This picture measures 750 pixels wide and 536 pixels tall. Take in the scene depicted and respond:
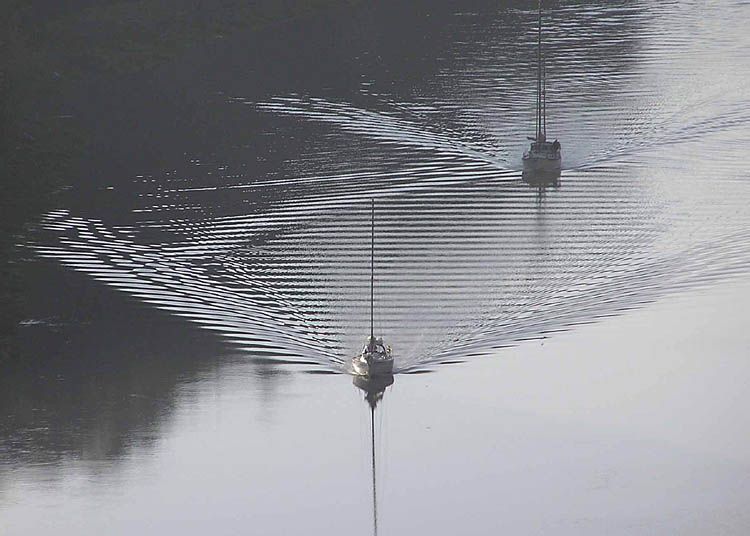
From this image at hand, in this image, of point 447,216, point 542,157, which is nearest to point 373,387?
point 447,216

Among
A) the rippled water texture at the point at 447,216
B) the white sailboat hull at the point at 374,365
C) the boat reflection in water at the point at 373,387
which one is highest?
the rippled water texture at the point at 447,216

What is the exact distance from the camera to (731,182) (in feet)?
123

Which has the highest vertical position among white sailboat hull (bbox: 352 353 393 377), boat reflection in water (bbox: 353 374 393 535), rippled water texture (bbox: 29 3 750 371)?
rippled water texture (bbox: 29 3 750 371)

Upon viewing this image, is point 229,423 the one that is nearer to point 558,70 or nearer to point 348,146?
point 348,146

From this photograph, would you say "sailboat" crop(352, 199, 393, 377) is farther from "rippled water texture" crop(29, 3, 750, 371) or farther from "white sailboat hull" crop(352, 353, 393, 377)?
"rippled water texture" crop(29, 3, 750, 371)

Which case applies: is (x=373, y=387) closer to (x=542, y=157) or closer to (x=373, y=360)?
(x=373, y=360)

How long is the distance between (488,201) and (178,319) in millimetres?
9447

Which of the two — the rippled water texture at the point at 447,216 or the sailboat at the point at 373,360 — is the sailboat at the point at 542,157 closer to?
the rippled water texture at the point at 447,216

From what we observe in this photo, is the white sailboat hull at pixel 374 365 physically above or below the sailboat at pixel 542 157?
below

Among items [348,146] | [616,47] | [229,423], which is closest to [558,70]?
[616,47]

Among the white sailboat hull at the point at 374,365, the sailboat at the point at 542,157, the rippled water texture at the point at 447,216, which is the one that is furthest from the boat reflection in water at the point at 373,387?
the sailboat at the point at 542,157

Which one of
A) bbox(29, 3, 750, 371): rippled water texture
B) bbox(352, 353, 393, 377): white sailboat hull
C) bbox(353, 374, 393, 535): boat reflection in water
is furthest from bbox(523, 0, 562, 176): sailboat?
bbox(353, 374, 393, 535): boat reflection in water

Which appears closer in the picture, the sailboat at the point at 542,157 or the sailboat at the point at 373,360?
the sailboat at the point at 373,360

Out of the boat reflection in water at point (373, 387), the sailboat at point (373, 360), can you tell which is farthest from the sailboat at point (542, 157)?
the boat reflection in water at point (373, 387)
